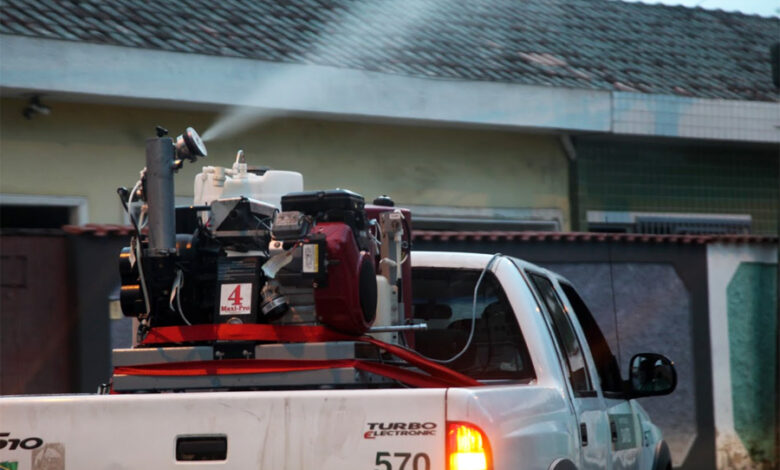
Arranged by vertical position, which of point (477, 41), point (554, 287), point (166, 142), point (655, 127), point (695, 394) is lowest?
point (695, 394)

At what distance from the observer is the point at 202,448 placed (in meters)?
4.27

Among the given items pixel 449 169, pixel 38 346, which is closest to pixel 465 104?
pixel 449 169

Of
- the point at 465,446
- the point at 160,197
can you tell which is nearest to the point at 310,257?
the point at 160,197

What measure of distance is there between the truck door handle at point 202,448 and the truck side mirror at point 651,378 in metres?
2.56

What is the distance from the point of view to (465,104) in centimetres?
1290

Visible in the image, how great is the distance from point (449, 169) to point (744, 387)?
344 centimetres

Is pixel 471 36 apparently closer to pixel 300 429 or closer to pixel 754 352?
pixel 754 352

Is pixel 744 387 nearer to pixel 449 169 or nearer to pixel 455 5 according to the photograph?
pixel 449 169

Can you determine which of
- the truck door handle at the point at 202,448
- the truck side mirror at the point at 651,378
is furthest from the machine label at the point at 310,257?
the truck side mirror at the point at 651,378

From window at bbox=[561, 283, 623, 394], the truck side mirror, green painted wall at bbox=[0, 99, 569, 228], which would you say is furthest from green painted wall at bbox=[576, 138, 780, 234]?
the truck side mirror

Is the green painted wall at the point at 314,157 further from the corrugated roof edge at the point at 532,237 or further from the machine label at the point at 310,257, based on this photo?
the machine label at the point at 310,257

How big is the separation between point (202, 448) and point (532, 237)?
724cm

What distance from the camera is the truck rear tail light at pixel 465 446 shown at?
4.09 m

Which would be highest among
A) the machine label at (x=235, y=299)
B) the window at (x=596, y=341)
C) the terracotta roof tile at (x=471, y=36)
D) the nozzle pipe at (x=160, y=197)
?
the terracotta roof tile at (x=471, y=36)
